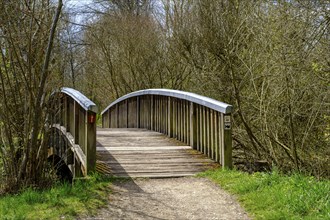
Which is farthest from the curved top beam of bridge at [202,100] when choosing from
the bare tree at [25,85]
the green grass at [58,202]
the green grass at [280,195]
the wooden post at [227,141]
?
the bare tree at [25,85]

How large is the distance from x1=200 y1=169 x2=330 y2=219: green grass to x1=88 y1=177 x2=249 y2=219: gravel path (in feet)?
0.54

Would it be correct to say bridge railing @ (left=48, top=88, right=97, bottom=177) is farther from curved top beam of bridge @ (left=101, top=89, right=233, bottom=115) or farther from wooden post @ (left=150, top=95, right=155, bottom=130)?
wooden post @ (left=150, top=95, right=155, bottom=130)

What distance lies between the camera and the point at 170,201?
498 centimetres

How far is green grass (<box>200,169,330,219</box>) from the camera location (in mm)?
4102

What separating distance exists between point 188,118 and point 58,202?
166 inches

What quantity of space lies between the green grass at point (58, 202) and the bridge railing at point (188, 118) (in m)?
2.12

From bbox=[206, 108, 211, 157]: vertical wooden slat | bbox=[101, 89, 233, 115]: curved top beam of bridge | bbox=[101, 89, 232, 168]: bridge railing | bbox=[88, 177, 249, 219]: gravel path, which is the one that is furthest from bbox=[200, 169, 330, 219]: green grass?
bbox=[206, 108, 211, 157]: vertical wooden slat

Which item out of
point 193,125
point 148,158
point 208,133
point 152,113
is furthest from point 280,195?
point 152,113

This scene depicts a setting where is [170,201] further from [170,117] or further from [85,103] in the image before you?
[170,117]

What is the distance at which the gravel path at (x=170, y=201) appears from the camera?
441 cm

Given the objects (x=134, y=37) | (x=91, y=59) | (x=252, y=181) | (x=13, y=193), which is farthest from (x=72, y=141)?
(x=91, y=59)

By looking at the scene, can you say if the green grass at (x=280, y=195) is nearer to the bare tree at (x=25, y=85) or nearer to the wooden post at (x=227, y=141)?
the wooden post at (x=227, y=141)

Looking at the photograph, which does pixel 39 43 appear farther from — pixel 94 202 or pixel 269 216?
pixel 269 216

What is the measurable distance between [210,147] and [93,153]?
2175 mm
